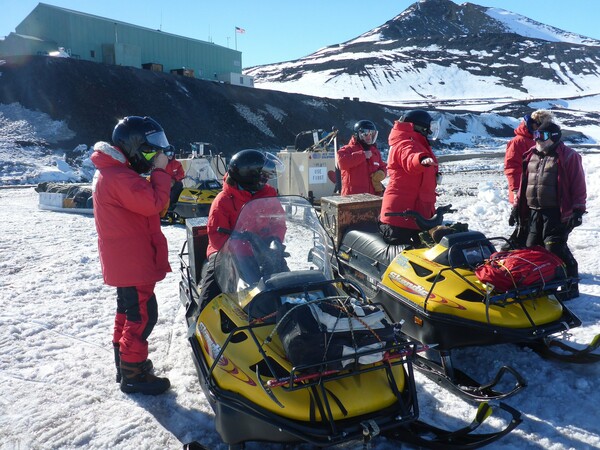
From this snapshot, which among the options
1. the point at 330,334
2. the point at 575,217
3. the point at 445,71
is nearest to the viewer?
the point at 330,334

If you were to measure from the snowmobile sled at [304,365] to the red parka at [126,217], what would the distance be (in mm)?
631

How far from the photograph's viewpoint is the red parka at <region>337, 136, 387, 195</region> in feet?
20.2

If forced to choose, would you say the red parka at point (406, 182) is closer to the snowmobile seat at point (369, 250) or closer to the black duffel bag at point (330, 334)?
the snowmobile seat at point (369, 250)

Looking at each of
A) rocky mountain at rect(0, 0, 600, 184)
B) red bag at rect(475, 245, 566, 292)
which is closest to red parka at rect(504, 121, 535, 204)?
red bag at rect(475, 245, 566, 292)

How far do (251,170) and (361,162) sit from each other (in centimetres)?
269

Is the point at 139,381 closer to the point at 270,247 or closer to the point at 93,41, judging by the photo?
the point at 270,247

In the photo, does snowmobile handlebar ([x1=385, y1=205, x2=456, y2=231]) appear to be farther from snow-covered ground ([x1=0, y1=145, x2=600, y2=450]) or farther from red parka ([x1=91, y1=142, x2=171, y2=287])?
red parka ([x1=91, y1=142, x2=171, y2=287])

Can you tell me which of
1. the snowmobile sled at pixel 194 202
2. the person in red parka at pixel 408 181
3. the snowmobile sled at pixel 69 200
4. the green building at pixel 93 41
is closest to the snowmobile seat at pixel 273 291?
the person in red parka at pixel 408 181

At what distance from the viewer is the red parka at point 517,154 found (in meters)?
5.43

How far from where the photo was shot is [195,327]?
10.2ft

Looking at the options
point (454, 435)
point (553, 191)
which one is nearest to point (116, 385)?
point (454, 435)

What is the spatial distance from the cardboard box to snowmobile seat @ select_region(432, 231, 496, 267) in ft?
4.61

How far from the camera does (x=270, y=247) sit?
3.11 m

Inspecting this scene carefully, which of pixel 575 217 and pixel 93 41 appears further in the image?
pixel 93 41
